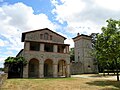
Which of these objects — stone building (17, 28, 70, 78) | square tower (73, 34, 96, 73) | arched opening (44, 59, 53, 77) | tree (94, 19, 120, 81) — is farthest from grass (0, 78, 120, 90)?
square tower (73, 34, 96, 73)

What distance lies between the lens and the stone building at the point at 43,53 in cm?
3281

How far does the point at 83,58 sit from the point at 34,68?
19655 mm

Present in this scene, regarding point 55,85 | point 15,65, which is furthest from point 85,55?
point 55,85

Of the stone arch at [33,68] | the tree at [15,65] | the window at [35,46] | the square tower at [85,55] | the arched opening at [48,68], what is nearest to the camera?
the tree at [15,65]

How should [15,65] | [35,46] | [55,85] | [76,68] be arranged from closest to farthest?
[55,85]
[15,65]
[35,46]
[76,68]

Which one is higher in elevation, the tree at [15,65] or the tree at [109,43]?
the tree at [109,43]

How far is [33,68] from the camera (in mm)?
35781

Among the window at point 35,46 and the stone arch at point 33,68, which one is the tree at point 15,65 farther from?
the window at point 35,46

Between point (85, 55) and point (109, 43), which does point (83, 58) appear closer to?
point (85, 55)

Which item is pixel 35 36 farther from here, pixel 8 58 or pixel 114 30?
pixel 114 30

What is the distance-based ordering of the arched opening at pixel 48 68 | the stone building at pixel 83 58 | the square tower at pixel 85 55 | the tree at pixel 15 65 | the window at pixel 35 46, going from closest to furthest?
1. the tree at pixel 15 65
2. the window at pixel 35 46
3. the arched opening at pixel 48 68
4. the stone building at pixel 83 58
5. the square tower at pixel 85 55

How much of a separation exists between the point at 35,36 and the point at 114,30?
1633cm

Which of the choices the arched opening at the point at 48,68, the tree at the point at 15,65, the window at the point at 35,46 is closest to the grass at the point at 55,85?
the tree at the point at 15,65

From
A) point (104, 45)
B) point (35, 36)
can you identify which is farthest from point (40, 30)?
point (104, 45)
